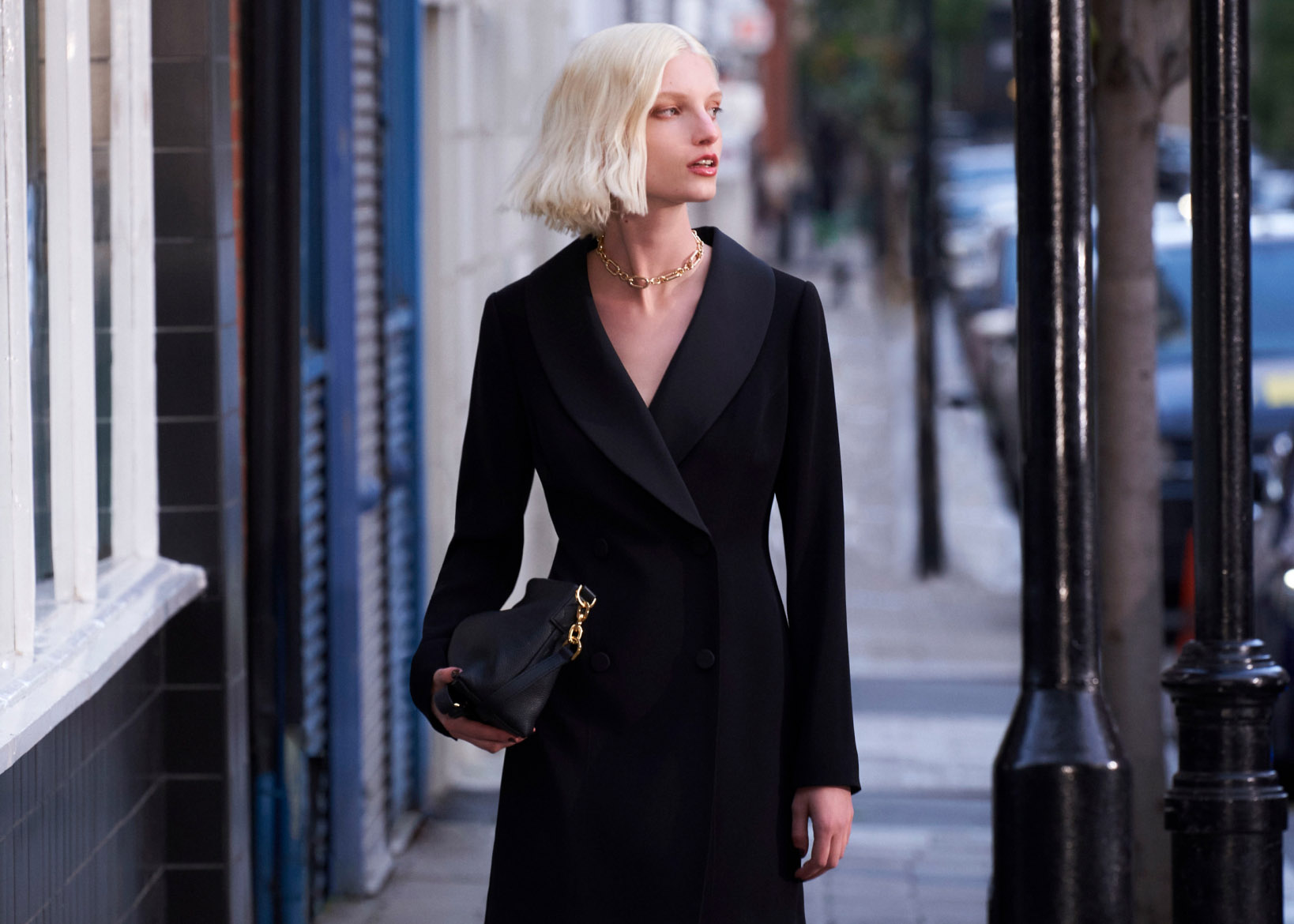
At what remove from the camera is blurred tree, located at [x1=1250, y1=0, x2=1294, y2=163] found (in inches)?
1951

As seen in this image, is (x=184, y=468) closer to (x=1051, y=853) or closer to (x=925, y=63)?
(x=1051, y=853)

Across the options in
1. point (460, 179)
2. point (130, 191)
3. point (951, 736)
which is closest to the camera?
point (130, 191)

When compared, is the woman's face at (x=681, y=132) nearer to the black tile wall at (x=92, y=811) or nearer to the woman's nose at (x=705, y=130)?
the woman's nose at (x=705, y=130)

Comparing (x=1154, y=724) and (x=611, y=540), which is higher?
(x=611, y=540)

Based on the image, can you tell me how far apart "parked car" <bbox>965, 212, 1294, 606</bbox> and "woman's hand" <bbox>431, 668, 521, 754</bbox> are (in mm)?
5970

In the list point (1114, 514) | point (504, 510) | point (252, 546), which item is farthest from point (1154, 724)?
point (504, 510)

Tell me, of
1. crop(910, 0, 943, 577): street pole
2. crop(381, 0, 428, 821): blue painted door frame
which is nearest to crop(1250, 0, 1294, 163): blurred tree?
crop(910, 0, 943, 577): street pole

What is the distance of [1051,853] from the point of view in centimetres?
353

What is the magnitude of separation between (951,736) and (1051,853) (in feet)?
15.2

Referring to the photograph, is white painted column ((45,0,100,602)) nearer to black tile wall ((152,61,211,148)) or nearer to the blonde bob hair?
black tile wall ((152,61,211,148))

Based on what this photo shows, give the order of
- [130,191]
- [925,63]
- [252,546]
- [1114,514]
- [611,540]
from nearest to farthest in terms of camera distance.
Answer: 1. [611,540]
2. [130,191]
3. [252,546]
4. [1114,514]
5. [925,63]

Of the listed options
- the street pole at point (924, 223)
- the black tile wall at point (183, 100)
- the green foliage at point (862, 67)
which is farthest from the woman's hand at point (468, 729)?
the green foliage at point (862, 67)

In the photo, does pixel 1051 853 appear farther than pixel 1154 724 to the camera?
No

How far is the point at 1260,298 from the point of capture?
11.1 meters
